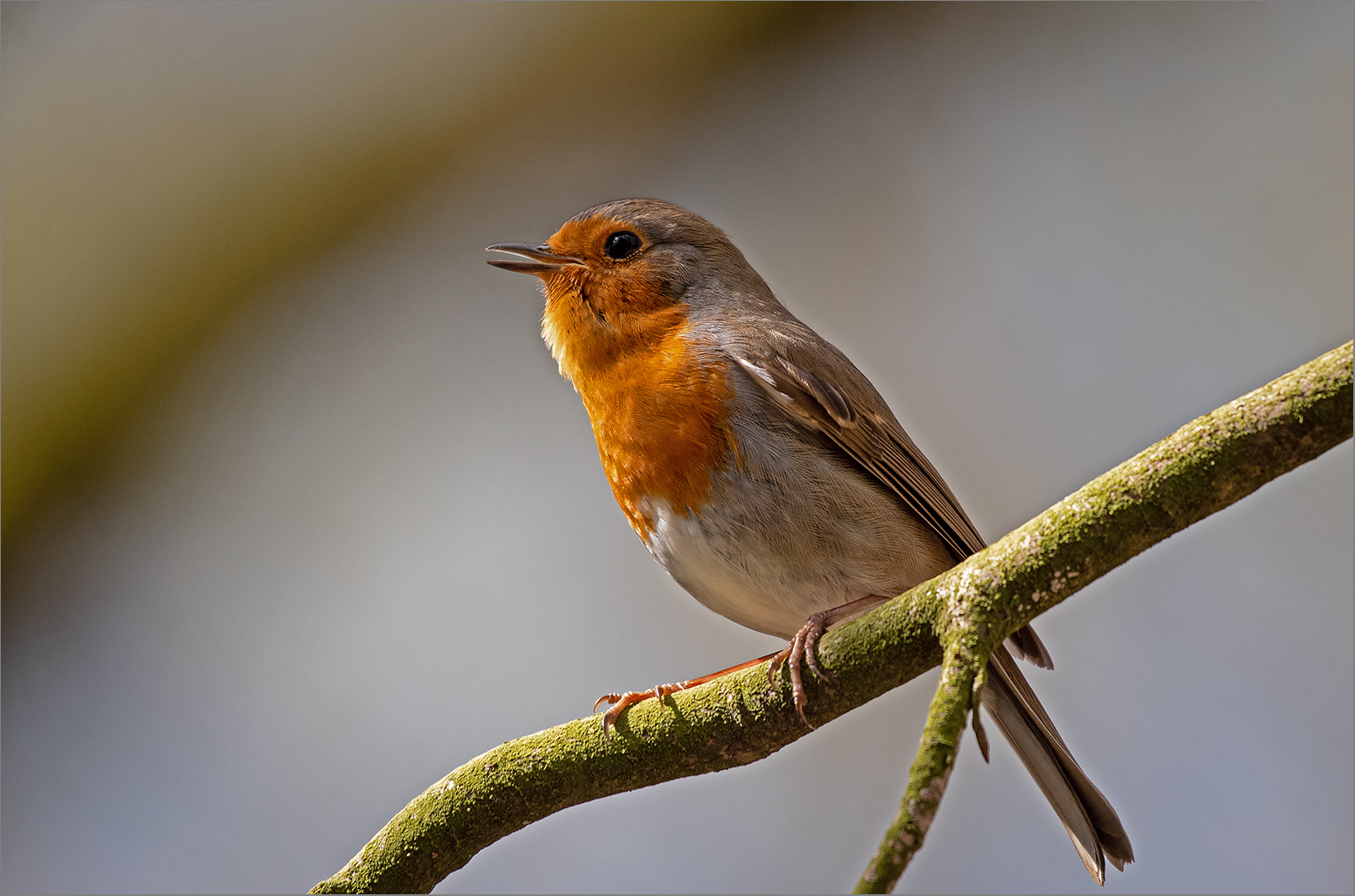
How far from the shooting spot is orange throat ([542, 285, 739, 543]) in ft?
8.04

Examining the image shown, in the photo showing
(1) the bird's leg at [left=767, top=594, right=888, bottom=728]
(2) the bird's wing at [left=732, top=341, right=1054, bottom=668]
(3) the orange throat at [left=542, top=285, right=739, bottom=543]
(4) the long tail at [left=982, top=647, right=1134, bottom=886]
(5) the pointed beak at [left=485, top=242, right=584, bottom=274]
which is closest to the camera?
(1) the bird's leg at [left=767, top=594, right=888, bottom=728]

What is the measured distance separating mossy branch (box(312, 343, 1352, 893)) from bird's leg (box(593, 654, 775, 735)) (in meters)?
0.02

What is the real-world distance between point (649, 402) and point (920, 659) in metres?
1.07

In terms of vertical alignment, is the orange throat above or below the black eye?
below

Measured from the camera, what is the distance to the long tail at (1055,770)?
2346 millimetres

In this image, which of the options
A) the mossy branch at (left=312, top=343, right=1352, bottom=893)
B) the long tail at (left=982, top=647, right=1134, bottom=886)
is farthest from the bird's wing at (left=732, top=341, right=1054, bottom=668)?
the mossy branch at (left=312, top=343, right=1352, bottom=893)

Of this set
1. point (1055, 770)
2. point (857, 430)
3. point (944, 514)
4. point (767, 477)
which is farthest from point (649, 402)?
point (1055, 770)

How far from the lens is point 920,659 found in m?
1.69

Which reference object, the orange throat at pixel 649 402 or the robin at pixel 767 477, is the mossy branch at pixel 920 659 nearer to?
the robin at pixel 767 477

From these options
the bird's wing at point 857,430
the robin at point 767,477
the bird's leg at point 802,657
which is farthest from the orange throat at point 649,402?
the bird's leg at point 802,657

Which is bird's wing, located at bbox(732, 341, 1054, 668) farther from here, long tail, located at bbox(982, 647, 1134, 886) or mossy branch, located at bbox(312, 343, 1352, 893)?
mossy branch, located at bbox(312, 343, 1352, 893)

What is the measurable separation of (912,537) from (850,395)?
0.43 metres

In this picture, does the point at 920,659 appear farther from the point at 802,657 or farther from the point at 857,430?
the point at 857,430

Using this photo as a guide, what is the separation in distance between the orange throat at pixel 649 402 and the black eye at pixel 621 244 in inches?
8.8
